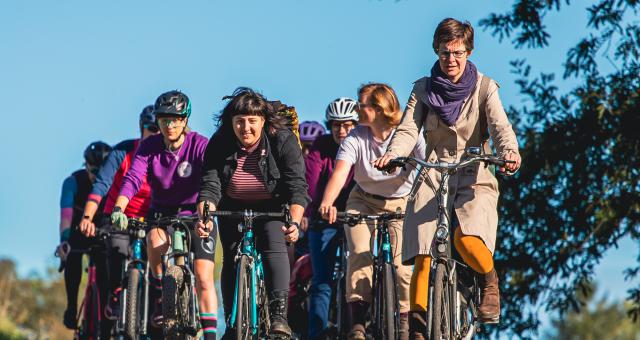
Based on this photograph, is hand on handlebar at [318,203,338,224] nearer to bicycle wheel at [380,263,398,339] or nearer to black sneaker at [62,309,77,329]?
bicycle wheel at [380,263,398,339]

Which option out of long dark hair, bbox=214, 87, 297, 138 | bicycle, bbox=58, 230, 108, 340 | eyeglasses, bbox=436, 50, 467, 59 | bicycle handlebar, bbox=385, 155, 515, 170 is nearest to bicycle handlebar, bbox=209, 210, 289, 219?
long dark hair, bbox=214, 87, 297, 138

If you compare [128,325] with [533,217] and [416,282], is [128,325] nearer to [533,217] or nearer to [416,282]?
[416,282]

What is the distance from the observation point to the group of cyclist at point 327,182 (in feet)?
37.1

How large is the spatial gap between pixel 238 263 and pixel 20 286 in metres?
56.6

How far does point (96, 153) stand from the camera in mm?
16594

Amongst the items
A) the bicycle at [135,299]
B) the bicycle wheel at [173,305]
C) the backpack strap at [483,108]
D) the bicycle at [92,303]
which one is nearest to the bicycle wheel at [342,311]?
the bicycle wheel at [173,305]

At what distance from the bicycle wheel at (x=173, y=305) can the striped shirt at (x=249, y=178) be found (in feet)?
3.11

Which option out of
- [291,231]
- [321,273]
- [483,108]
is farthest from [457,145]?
[321,273]

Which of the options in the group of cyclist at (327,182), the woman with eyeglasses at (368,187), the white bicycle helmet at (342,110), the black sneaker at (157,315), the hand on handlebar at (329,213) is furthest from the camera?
the white bicycle helmet at (342,110)

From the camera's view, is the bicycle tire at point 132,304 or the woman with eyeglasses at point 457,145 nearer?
the woman with eyeglasses at point 457,145

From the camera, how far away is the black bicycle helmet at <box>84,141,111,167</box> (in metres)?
16.6

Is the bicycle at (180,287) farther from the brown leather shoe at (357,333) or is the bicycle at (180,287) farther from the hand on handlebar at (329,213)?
the brown leather shoe at (357,333)

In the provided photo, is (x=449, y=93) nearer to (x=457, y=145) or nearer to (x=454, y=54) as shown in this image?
(x=454, y=54)

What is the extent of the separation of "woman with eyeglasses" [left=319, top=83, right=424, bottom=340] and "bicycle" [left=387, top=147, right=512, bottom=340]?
1844 millimetres
